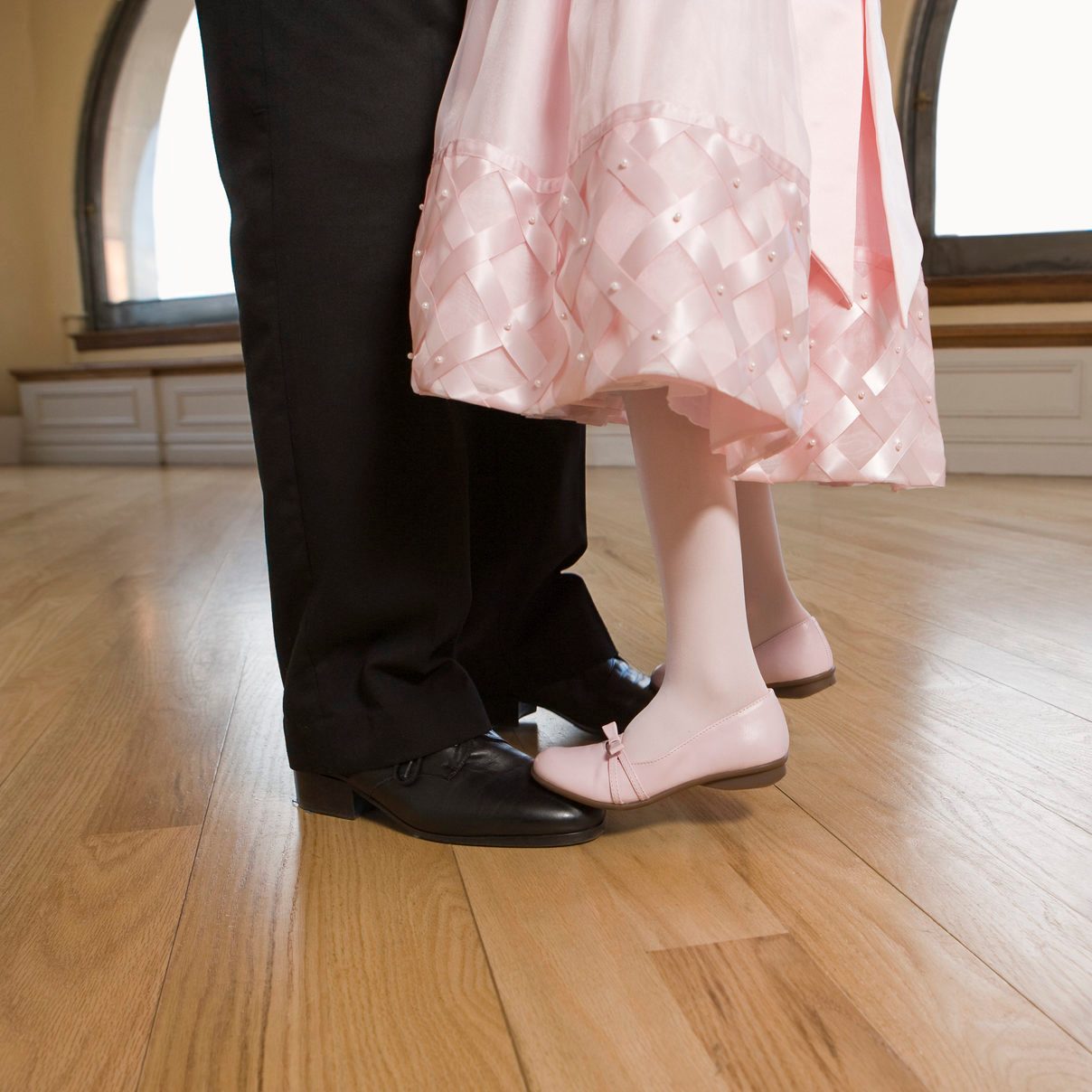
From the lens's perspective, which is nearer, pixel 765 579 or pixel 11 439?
pixel 765 579

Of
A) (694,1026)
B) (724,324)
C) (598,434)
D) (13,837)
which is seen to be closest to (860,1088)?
(694,1026)

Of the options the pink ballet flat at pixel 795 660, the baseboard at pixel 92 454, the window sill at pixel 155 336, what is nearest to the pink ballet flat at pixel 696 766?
the pink ballet flat at pixel 795 660

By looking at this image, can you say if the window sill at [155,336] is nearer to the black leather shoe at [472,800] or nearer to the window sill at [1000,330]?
the window sill at [1000,330]

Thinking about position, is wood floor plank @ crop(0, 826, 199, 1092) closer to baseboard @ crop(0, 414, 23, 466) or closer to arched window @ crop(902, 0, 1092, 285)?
arched window @ crop(902, 0, 1092, 285)

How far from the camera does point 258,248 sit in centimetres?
72

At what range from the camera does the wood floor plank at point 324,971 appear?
488mm

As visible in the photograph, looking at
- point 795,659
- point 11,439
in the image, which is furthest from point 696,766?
point 11,439

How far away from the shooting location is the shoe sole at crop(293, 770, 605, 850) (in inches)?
28.5

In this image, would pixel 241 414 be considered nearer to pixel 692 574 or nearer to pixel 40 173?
pixel 40 173

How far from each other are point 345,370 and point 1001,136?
3.75 meters

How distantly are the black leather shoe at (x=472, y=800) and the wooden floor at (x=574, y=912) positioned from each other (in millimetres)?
15

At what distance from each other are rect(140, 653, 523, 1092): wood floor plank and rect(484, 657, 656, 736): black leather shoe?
0.75ft

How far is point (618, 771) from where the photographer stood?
27.7 inches

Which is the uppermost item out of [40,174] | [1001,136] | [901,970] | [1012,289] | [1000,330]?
[40,174]
